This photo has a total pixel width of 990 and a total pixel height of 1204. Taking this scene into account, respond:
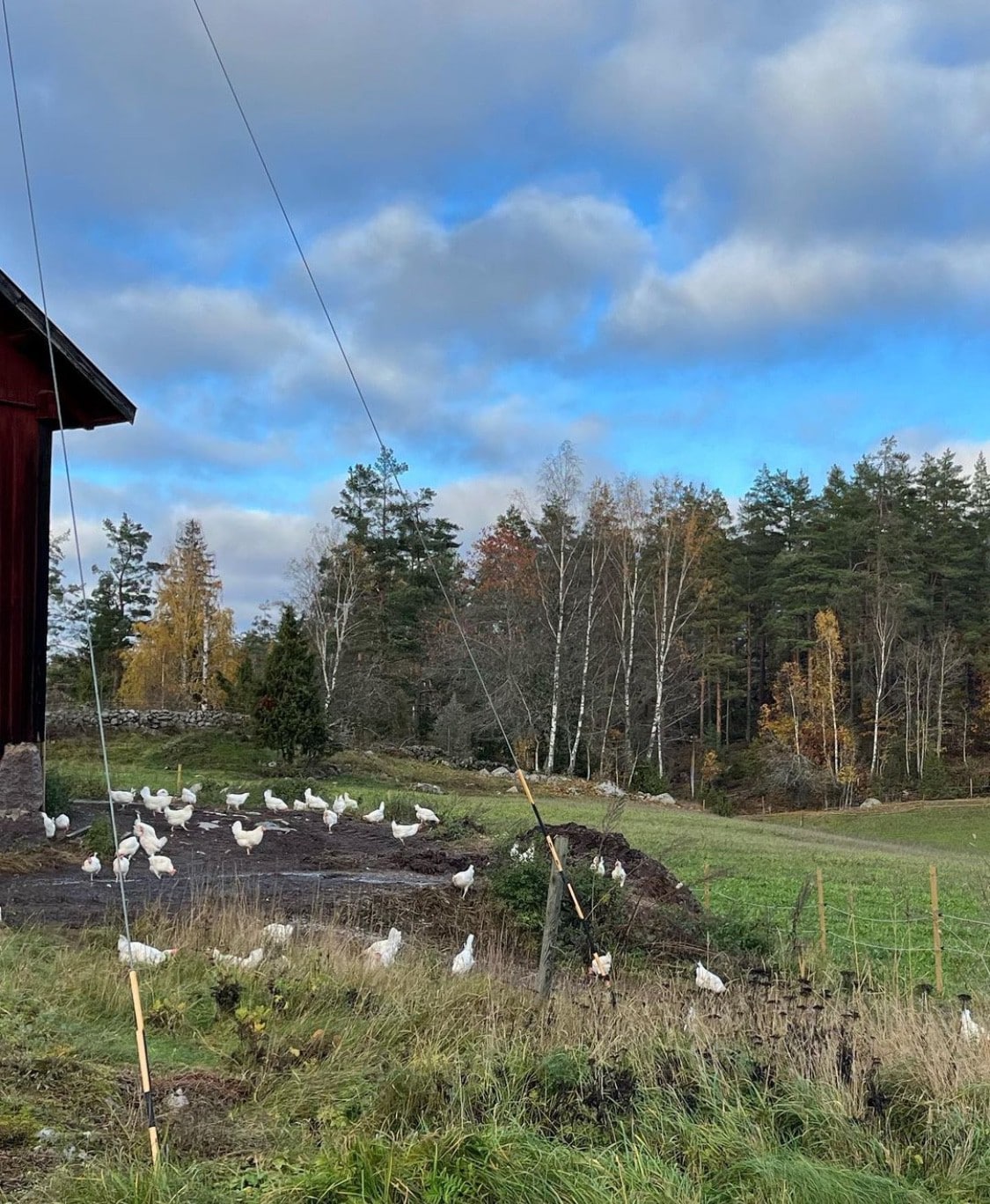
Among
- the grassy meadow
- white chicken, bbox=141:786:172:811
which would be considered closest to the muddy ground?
white chicken, bbox=141:786:172:811

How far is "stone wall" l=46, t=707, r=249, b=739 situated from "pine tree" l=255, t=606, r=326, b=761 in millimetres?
5557

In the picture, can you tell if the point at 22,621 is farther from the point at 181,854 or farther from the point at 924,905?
the point at 924,905

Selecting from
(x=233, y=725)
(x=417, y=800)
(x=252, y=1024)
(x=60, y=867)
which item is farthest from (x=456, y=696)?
(x=252, y=1024)

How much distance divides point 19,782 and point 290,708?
706 inches

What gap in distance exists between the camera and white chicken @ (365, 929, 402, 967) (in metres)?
7.52

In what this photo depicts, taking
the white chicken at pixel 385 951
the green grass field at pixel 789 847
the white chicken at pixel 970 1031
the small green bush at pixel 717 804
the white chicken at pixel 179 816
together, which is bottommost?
the small green bush at pixel 717 804

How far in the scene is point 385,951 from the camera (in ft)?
25.4

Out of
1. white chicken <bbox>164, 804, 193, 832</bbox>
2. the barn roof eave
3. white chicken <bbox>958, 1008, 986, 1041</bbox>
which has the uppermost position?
the barn roof eave

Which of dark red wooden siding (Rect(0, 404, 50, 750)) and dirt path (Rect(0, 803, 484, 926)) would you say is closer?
dirt path (Rect(0, 803, 484, 926))

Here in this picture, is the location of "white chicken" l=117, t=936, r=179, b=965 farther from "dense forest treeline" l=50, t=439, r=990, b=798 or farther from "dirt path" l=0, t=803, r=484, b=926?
"dense forest treeline" l=50, t=439, r=990, b=798

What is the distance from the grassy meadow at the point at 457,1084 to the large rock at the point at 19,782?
5.78 meters

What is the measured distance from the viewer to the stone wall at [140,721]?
121ft

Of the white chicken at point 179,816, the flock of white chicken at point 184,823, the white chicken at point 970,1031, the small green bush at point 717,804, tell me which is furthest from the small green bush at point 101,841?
the small green bush at point 717,804

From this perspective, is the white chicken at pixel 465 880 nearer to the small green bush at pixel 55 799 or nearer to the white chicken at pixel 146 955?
the white chicken at pixel 146 955
